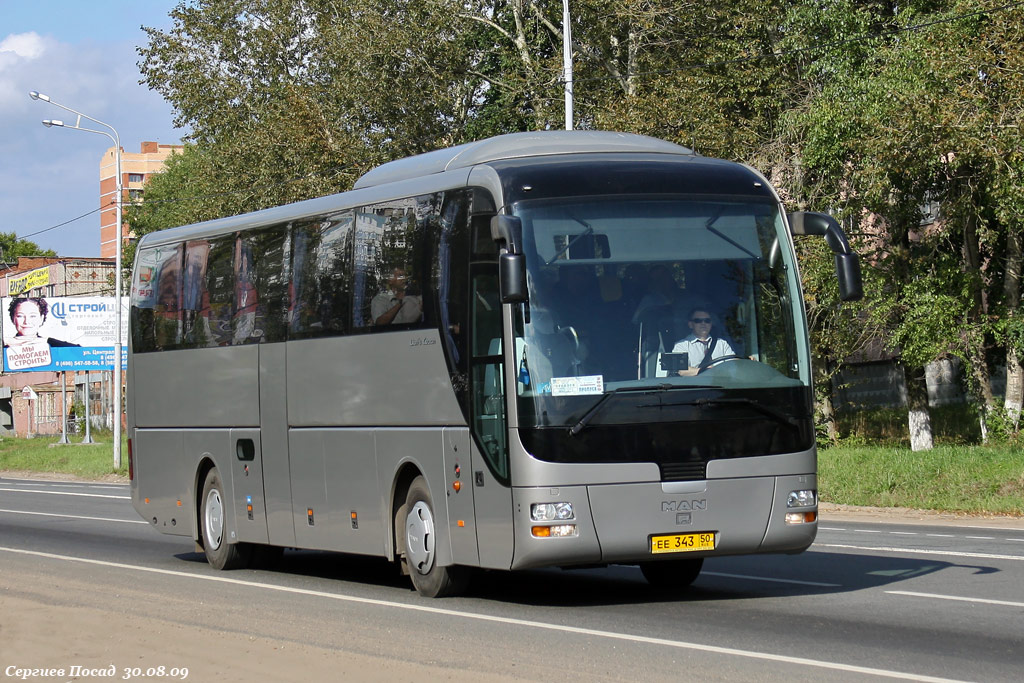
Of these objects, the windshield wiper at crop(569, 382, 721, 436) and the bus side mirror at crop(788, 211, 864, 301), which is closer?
the windshield wiper at crop(569, 382, 721, 436)

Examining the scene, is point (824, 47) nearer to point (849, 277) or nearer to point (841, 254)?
point (841, 254)

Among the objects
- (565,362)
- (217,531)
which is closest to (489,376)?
(565,362)

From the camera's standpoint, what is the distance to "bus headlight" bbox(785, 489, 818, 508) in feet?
39.3

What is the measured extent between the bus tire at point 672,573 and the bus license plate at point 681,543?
1.83 meters

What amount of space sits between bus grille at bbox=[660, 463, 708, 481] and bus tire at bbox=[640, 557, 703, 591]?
198 centimetres

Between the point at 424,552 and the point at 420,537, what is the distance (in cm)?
14

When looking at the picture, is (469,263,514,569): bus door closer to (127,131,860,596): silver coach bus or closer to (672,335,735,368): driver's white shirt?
(127,131,860,596): silver coach bus

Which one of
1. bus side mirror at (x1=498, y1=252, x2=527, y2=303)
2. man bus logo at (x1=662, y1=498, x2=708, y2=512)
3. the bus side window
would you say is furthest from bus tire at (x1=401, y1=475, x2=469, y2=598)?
bus side mirror at (x1=498, y1=252, x2=527, y2=303)

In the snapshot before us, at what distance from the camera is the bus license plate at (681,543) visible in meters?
11.6

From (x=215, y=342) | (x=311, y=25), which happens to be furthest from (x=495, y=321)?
(x=311, y=25)

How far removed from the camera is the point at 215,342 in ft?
55.7

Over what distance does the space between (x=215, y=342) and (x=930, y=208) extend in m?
18.5

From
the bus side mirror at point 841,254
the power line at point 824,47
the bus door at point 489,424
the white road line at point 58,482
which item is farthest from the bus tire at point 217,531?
the white road line at point 58,482

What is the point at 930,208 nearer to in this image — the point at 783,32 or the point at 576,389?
the point at 783,32
